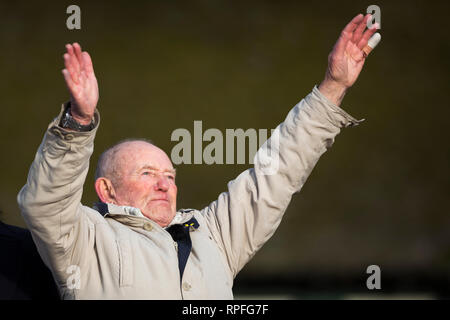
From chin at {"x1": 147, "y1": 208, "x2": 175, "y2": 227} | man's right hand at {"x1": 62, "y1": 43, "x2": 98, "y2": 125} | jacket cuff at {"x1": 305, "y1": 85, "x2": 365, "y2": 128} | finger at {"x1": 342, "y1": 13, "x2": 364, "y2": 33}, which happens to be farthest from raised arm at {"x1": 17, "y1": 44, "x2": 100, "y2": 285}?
finger at {"x1": 342, "y1": 13, "x2": 364, "y2": 33}

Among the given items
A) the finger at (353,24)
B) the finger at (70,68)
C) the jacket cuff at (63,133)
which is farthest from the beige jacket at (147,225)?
the finger at (353,24)

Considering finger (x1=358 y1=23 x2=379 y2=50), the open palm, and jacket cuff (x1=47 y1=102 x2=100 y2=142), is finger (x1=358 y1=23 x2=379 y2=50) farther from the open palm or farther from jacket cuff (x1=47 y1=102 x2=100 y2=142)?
jacket cuff (x1=47 y1=102 x2=100 y2=142)

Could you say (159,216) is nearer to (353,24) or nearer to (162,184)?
(162,184)

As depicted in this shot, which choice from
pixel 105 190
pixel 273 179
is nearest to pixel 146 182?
pixel 105 190

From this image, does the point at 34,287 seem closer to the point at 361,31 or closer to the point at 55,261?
the point at 55,261

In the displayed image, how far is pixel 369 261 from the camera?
182 inches

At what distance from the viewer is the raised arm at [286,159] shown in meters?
2.22

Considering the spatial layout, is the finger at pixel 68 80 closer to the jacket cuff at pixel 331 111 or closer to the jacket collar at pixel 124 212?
the jacket collar at pixel 124 212

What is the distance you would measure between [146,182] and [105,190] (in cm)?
16

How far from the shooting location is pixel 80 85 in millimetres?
1678

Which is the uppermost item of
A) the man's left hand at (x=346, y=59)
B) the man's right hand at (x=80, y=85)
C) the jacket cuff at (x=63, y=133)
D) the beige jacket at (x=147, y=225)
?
the man's left hand at (x=346, y=59)

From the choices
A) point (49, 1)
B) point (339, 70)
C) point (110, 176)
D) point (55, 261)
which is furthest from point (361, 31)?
point (49, 1)

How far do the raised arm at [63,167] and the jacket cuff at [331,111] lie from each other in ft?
2.58

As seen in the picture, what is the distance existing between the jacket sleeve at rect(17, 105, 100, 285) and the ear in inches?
17.1
